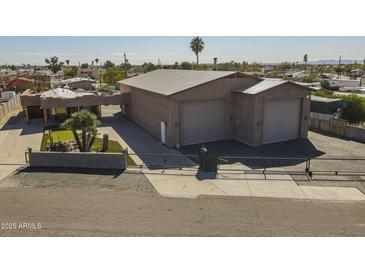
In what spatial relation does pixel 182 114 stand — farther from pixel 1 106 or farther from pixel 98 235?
pixel 1 106

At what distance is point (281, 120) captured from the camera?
2117cm

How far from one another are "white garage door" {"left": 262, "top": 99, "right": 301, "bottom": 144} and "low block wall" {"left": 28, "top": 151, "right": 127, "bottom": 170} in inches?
418

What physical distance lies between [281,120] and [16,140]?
20069mm

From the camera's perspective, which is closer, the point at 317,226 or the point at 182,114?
the point at 317,226

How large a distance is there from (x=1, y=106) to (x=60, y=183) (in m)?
23.5

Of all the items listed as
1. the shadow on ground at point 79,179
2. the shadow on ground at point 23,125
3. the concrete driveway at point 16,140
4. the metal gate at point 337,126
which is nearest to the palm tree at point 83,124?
the shadow on ground at point 79,179

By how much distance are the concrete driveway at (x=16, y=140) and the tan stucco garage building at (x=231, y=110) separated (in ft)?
30.6

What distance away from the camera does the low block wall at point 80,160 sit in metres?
15.6

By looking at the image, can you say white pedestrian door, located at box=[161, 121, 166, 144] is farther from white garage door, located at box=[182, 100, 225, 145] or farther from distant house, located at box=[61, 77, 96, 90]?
distant house, located at box=[61, 77, 96, 90]

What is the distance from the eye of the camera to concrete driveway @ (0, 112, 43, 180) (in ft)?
55.4

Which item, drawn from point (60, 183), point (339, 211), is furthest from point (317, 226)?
point (60, 183)

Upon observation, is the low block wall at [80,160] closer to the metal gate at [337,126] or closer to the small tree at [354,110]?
the metal gate at [337,126]

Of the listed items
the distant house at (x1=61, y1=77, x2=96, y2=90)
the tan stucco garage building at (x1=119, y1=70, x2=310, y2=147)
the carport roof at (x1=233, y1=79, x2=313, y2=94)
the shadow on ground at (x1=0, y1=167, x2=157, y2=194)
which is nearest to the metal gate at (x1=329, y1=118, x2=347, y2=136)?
the tan stucco garage building at (x1=119, y1=70, x2=310, y2=147)

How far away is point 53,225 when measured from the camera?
32.7ft
